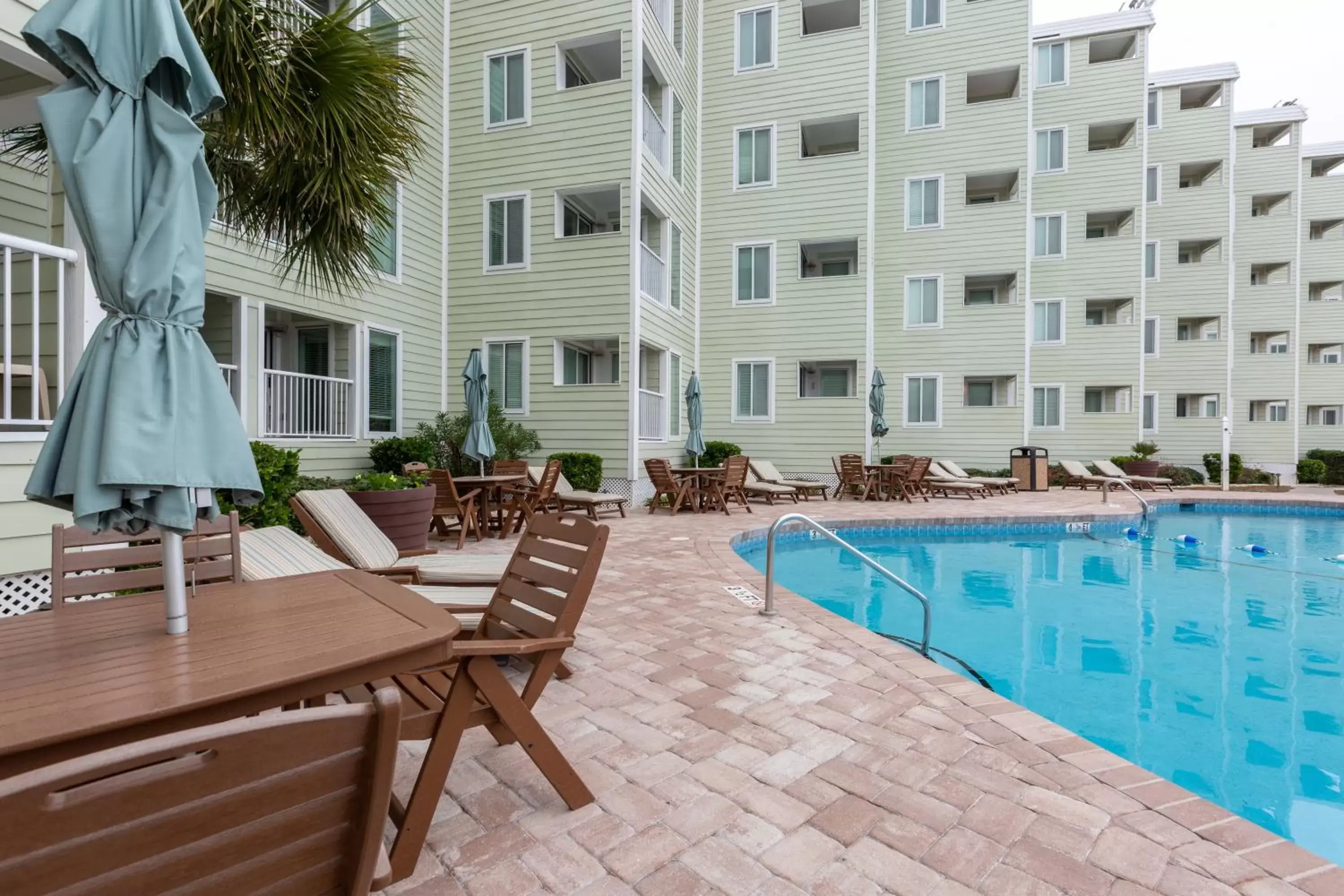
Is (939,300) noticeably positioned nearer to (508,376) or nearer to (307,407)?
(508,376)

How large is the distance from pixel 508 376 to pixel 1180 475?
1996 centimetres

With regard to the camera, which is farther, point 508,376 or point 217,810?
point 508,376

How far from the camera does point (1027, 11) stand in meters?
16.8

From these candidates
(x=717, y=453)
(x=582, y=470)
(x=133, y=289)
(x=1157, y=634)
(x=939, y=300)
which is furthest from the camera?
(x=939, y=300)

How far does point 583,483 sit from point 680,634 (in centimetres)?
764

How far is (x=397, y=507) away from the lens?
6277 millimetres

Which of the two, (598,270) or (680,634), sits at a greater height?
(598,270)

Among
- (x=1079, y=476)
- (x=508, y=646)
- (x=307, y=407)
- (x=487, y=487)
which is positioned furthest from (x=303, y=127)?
(x=1079, y=476)

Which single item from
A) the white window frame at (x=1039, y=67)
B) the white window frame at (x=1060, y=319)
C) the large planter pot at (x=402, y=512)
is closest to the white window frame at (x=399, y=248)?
the large planter pot at (x=402, y=512)

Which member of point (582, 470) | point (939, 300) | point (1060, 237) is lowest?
point (582, 470)

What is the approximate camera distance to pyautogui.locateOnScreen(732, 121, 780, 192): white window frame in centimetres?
1677

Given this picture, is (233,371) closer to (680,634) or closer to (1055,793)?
(680,634)

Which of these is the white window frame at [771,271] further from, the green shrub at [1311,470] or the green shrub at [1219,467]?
the green shrub at [1311,470]

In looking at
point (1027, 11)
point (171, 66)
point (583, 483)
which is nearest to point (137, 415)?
point (171, 66)
